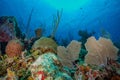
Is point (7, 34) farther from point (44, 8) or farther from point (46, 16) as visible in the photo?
point (46, 16)

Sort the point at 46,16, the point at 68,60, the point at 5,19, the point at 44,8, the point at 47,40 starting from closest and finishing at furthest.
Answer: the point at 68,60 < the point at 47,40 < the point at 5,19 < the point at 44,8 < the point at 46,16

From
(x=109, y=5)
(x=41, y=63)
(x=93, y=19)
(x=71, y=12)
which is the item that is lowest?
(x=41, y=63)

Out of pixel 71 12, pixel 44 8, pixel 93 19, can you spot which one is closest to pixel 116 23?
pixel 93 19

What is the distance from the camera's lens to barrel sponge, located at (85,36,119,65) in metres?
5.14

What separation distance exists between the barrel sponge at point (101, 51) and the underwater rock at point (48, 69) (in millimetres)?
1995

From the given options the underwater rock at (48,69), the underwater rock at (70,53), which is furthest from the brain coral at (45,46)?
the underwater rock at (48,69)

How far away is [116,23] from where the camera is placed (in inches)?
1896

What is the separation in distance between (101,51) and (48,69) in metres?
2.49

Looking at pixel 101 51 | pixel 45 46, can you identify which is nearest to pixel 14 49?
pixel 45 46

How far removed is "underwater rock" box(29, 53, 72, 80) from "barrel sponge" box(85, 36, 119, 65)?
200cm

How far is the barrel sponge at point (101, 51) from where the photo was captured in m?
5.14

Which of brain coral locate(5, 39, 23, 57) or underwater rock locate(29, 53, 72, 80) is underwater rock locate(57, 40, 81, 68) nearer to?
brain coral locate(5, 39, 23, 57)

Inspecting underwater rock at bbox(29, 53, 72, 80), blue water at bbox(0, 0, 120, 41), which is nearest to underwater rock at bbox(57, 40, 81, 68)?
underwater rock at bbox(29, 53, 72, 80)

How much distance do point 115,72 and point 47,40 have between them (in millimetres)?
3488
